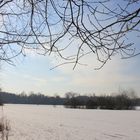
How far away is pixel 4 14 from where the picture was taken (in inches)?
156

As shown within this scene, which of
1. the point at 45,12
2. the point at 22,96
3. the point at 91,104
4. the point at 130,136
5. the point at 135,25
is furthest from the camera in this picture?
the point at 22,96

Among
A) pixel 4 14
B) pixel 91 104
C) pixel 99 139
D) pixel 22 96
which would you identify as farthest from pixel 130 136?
pixel 22 96

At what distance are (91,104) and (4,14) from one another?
96.1 metres

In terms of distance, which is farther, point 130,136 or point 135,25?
point 130,136

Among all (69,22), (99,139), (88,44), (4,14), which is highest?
(4,14)

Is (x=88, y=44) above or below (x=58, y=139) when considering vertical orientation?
above

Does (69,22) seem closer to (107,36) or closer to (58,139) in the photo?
(107,36)

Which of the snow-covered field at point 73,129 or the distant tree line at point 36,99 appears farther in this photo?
the distant tree line at point 36,99

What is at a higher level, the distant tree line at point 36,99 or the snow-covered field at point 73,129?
the distant tree line at point 36,99

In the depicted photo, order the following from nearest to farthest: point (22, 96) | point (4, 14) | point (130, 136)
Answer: point (4, 14), point (130, 136), point (22, 96)

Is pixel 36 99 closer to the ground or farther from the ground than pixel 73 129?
farther from the ground

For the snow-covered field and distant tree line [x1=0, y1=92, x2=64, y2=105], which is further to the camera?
distant tree line [x1=0, y1=92, x2=64, y2=105]

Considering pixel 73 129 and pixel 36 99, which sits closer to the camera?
pixel 73 129

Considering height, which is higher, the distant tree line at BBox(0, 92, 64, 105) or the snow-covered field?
the distant tree line at BBox(0, 92, 64, 105)
